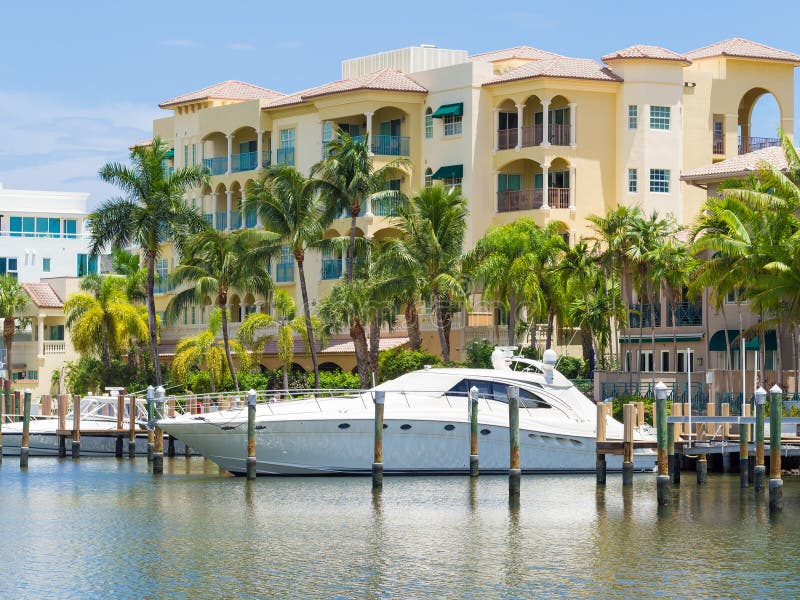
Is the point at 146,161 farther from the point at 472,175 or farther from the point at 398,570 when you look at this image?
the point at 398,570

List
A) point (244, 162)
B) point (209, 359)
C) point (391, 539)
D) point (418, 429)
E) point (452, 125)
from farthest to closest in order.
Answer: point (244, 162) < point (452, 125) < point (209, 359) < point (418, 429) < point (391, 539)

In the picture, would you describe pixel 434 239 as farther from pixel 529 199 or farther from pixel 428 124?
pixel 428 124

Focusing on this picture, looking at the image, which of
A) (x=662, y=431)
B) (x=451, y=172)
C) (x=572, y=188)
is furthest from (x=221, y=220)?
(x=662, y=431)

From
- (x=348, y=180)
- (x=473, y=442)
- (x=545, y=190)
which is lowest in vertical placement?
(x=473, y=442)

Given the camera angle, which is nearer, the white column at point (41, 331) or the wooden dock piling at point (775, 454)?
the wooden dock piling at point (775, 454)

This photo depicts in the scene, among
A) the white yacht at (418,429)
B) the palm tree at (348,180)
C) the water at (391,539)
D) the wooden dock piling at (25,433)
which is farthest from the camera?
the palm tree at (348,180)

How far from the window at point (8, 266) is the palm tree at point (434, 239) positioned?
168 ft

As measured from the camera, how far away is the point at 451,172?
83.8 meters

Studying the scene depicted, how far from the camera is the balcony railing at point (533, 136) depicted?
82312mm

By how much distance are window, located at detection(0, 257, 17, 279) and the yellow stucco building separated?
3263cm

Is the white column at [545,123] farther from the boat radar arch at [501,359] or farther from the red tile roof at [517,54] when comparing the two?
the boat radar arch at [501,359]

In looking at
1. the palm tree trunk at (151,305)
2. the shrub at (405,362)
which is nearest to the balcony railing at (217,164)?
the palm tree trunk at (151,305)

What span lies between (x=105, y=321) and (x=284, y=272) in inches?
400

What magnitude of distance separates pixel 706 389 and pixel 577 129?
26165 mm
